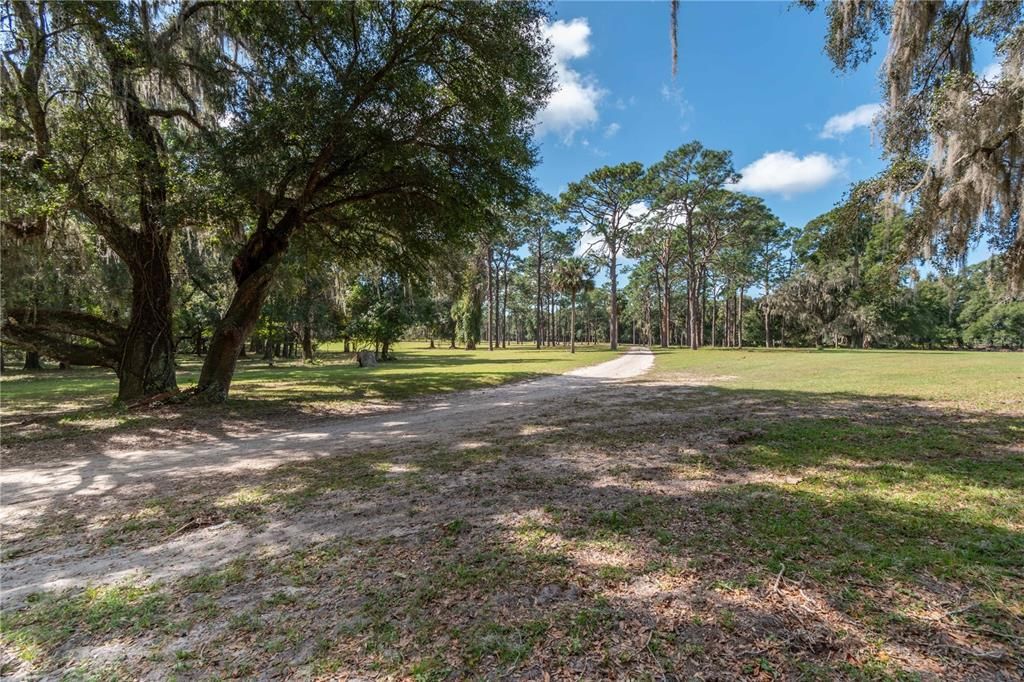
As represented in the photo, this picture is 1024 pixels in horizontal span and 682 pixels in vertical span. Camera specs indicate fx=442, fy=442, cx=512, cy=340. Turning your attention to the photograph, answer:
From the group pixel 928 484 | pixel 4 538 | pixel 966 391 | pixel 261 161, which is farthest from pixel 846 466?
pixel 261 161

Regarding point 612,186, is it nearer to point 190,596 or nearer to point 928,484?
point 928,484

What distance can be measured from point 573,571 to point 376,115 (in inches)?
358

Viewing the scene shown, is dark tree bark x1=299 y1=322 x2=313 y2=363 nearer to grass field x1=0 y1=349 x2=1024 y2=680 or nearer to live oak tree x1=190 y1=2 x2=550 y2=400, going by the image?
live oak tree x1=190 y1=2 x2=550 y2=400

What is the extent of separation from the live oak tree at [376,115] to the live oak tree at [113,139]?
3.59ft

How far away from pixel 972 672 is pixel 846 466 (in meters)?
3.40

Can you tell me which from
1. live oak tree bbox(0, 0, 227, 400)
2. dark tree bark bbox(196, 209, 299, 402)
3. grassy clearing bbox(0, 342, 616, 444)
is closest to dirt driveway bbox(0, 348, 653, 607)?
grassy clearing bbox(0, 342, 616, 444)

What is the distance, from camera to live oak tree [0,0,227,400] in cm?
762

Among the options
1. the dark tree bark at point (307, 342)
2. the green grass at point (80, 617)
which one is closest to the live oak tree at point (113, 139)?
the green grass at point (80, 617)

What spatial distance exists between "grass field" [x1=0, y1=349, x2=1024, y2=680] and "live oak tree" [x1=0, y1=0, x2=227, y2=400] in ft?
21.1

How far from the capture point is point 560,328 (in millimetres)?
99188

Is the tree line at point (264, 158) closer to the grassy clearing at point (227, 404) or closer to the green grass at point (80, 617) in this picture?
the grassy clearing at point (227, 404)

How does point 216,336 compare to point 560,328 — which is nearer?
point 216,336

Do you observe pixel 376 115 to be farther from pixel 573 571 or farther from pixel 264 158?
pixel 573 571

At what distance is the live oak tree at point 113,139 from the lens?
25.0ft
